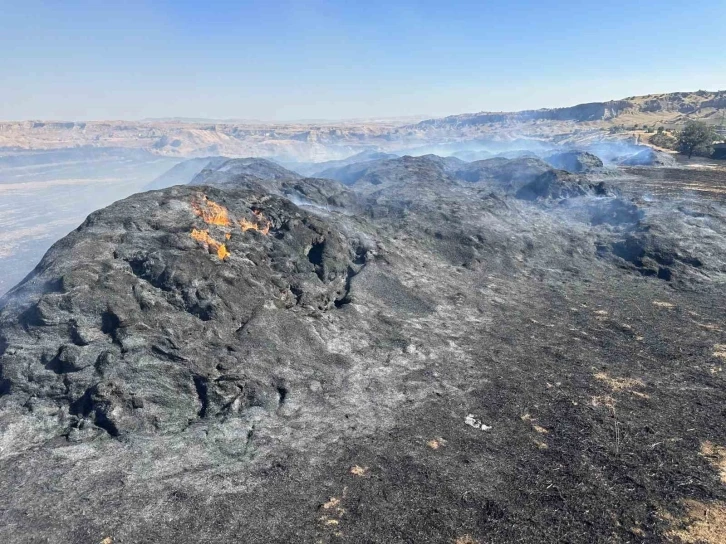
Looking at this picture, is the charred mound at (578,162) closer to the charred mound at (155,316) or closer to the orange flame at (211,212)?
the charred mound at (155,316)

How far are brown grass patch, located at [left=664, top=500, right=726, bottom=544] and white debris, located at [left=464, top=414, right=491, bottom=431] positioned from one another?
15.4ft

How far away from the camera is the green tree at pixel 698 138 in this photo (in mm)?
62281

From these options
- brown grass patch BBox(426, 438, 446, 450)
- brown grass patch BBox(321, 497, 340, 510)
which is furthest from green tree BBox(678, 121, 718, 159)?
brown grass patch BBox(321, 497, 340, 510)

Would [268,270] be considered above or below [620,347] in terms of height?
above

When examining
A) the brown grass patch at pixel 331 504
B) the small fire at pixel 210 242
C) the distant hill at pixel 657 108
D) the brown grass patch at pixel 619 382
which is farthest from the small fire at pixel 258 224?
the distant hill at pixel 657 108

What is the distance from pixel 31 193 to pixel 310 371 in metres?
86.8

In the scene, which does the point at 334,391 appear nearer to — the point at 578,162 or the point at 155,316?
the point at 155,316

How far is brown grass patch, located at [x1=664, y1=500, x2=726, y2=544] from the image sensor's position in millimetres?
9430

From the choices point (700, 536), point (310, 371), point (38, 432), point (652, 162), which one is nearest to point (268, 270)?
point (310, 371)

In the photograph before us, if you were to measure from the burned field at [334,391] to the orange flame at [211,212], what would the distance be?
191mm

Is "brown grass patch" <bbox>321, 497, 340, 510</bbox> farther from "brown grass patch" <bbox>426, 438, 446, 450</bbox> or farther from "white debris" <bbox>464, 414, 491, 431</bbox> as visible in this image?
"white debris" <bbox>464, 414, 491, 431</bbox>

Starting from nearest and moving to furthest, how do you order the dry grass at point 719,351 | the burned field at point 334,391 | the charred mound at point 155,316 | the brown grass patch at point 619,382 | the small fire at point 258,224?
1. the burned field at point 334,391
2. the charred mound at point 155,316
3. the brown grass patch at point 619,382
4. the dry grass at point 719,351
5. the small fire at point 258,224

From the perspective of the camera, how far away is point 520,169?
52.4 meters

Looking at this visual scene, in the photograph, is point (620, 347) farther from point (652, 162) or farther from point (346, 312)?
point (652, 162)
